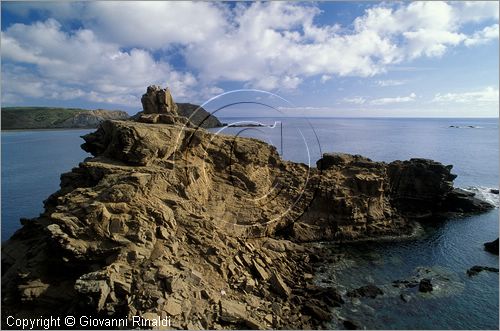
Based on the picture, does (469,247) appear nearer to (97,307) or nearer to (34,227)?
(97,307)

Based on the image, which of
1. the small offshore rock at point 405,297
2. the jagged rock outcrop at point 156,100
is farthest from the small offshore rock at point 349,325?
the jagged rock outcrop at point 156,100

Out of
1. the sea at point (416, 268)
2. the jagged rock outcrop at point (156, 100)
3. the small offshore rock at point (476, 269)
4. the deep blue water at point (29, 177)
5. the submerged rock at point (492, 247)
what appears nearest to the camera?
the sea at point (416, 268)

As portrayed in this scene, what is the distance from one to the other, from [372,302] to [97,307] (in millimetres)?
19454

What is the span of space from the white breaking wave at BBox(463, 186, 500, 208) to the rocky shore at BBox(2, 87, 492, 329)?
25130 millimetres

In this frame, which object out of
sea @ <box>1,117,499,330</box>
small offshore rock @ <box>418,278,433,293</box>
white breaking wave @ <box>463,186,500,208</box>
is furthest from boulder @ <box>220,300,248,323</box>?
white breaking wave @ <box>463,186,500,208</box>

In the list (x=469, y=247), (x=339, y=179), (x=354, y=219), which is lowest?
(x=469, y=247)

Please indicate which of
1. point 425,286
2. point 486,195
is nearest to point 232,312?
point 425,286

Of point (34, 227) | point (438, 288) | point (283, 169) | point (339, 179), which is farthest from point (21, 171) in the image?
point (438, 288)

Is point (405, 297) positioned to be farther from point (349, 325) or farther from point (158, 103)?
point (158, 103)

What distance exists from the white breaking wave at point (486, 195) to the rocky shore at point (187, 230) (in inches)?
989

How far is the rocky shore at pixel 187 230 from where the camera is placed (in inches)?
789

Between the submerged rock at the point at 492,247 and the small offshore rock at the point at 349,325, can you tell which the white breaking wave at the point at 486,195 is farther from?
the small offshore rock at the point at 349,325

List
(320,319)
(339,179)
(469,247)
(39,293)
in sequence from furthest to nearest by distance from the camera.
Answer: (339,179) → (469,247) → (320,319) → (39,293)

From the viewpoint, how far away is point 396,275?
100 feet
